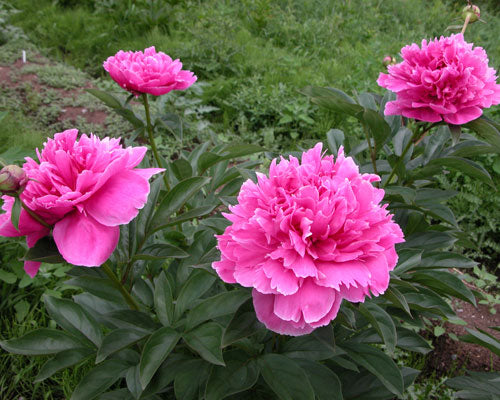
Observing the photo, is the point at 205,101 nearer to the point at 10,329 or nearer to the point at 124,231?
the point at 10,329

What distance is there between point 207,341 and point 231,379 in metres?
0.12

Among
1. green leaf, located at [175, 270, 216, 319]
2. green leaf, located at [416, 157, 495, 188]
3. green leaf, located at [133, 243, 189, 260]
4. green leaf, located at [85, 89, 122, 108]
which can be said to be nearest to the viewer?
green leaf, located at [133, 243, 189, 260]

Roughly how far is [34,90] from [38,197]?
11.7 ft

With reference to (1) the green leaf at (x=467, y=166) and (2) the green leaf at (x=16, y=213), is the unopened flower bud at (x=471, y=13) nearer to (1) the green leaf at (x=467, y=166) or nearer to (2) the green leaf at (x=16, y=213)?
(1) the green leaf at (x=467, y=166)

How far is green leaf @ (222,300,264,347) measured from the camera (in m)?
0.92

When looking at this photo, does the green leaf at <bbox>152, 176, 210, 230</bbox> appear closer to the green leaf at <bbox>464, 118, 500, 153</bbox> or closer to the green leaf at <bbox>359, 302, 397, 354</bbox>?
the green leaf at <bbox>359, 302, 397, 354</bbox>

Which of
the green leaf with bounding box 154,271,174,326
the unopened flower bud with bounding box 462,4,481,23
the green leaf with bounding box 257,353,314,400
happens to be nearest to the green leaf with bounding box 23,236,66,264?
the green leaf with bounding box 154,271,174,326

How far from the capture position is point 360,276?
31.5 inches

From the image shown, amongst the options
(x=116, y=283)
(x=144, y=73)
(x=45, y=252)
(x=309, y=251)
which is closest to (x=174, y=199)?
(x=116, y=283)

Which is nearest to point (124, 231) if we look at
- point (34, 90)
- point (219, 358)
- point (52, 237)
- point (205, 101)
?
point (52, 237)

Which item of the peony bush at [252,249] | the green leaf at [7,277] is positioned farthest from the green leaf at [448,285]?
the green leaf at [7,277]

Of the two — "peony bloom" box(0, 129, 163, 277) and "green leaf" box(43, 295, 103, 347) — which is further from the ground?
"peony bloom" box(0, 129, 163, 277)

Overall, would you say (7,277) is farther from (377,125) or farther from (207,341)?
(377,125)

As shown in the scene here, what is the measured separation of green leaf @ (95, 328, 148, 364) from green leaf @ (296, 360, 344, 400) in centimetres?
43
